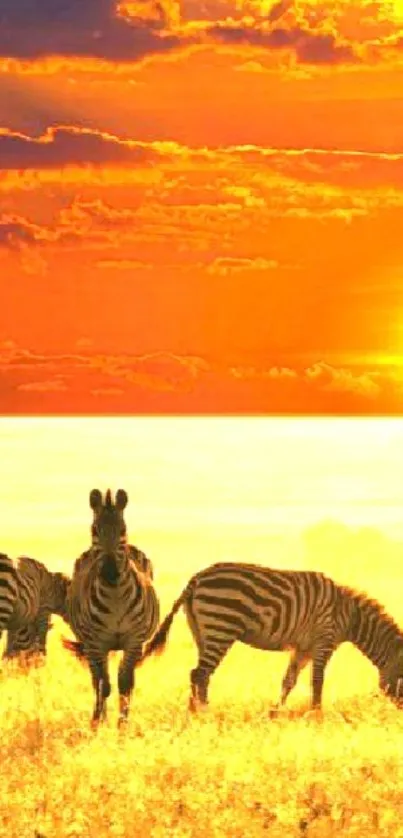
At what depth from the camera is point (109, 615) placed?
1941 cm

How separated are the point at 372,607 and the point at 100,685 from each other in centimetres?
392

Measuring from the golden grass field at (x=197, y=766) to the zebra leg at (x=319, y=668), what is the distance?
0.18m

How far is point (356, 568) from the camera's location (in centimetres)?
4912

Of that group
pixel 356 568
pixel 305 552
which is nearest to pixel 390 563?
pixel 356 568

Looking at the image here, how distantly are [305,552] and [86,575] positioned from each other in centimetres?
3719

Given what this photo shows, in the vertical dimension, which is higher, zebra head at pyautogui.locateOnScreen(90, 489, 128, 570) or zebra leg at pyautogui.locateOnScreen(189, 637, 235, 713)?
zebra head at pyautogui.locateOnScreen(90, 489, 128, 570)

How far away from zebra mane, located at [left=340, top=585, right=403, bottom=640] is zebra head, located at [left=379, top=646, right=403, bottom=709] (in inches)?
10.3

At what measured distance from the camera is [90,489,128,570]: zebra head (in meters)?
18.7

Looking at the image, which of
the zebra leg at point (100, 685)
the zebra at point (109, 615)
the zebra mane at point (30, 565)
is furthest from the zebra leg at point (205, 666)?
the zebra mane at point (30, 565)

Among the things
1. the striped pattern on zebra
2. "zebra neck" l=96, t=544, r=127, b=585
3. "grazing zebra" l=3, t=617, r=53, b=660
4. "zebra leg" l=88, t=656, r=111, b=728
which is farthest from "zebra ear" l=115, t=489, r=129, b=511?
"grazing zebra" l=3, t=617, r=53, b=660

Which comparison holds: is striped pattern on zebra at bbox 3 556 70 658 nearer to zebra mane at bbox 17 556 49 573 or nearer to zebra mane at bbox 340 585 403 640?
zebra mane at bbox 17 556 49 573

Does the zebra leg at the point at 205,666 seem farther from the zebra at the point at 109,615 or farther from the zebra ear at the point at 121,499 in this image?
the zebra ear at the point at 121,499

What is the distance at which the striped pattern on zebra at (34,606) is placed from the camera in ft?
80.5

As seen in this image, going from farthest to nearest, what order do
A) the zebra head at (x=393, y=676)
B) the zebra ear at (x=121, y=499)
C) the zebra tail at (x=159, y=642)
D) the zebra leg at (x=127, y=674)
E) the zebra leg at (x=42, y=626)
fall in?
1. the zebra leg at (x=42, y=626)
2. the zebra head at (x=393, y=676)
3. the zebra tail at (x=159, y=642)
4. the zebra leg at (x=127, y=674)
5. the zebra ear at (x=121, y=499)
